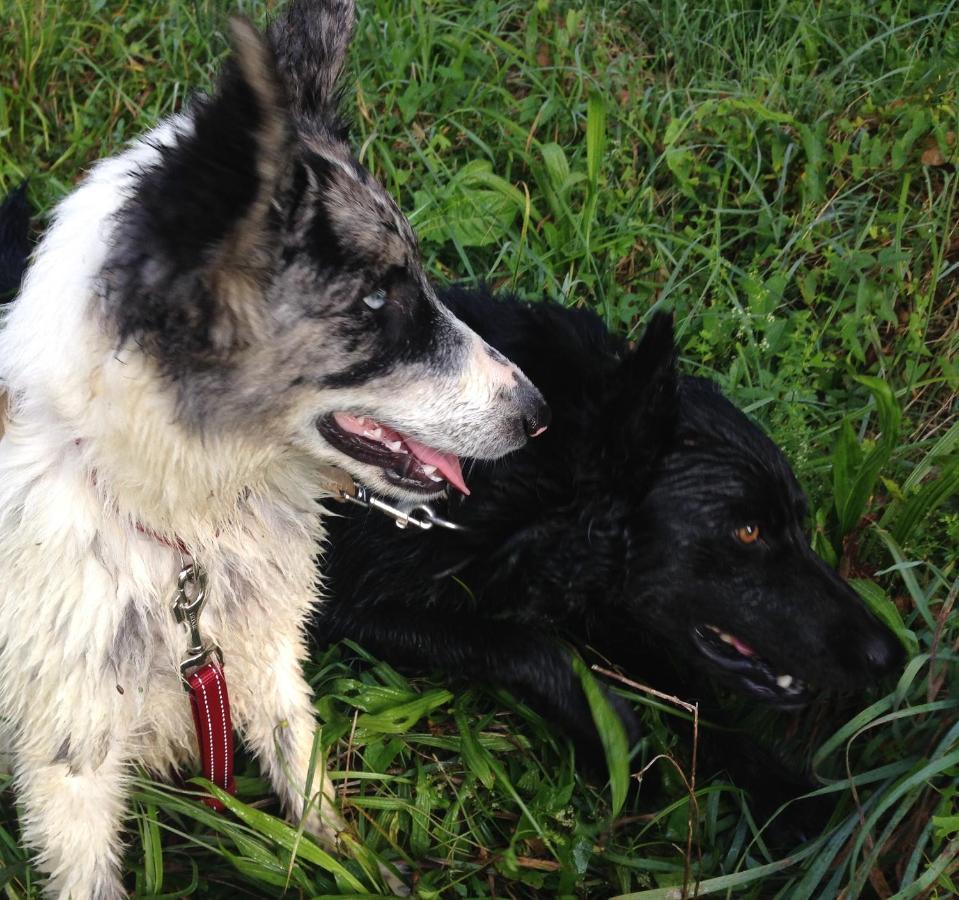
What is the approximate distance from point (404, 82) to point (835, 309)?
6.01 ft

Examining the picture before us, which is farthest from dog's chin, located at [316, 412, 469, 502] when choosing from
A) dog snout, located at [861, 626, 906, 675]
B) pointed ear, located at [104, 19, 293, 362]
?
dog snout, located at [861, 626, 906, 675]

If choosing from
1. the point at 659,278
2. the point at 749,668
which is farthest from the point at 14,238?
the point at 749,668

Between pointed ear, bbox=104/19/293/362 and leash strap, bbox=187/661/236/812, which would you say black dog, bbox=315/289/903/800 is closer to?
leash strap, bbox=187/661/236/812

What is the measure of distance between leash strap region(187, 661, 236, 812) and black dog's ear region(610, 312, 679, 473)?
110 cm

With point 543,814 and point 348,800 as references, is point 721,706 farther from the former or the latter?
point 348,800

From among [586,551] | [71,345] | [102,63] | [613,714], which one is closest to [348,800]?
[613,714]

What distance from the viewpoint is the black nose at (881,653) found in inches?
91.6

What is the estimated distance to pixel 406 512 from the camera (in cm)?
246

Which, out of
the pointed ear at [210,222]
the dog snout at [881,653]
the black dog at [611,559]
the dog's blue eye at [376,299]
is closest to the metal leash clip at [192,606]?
the pointed ear at [210,222]

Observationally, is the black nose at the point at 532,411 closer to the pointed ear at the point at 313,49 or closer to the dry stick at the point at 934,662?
the pointed ear at the point at 313,49

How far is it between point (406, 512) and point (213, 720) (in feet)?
2.22

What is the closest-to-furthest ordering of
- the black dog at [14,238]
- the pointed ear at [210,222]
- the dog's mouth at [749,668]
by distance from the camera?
the pointed ear at [210,222], the dog's mouth at [749,668], the black dog at [14,238]

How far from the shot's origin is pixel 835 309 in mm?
3312

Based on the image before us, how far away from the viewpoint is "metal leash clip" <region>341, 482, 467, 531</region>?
218 centimetres
